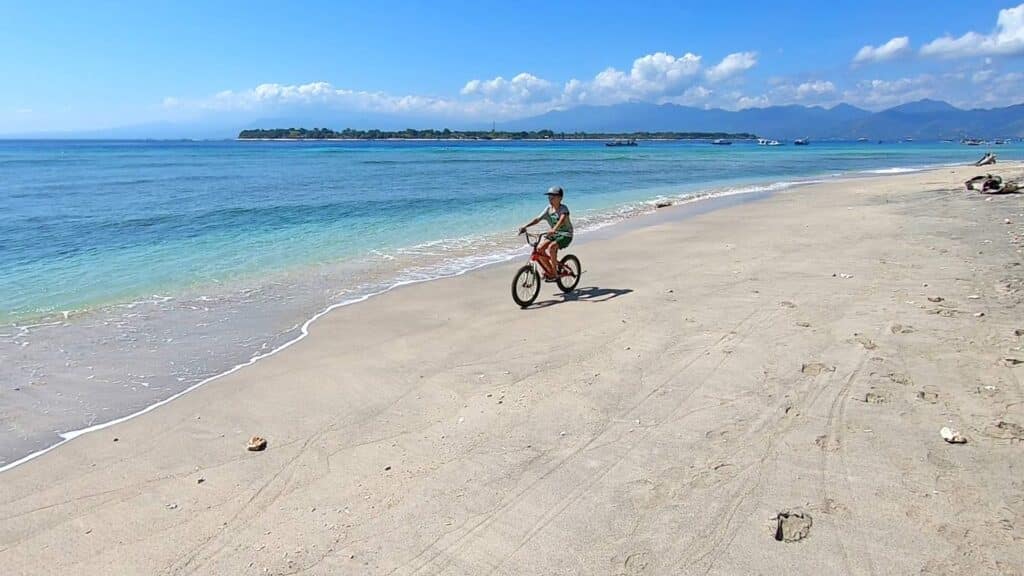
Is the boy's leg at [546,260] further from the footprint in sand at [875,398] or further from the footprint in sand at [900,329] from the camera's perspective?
the footprint in sand at [875,398]

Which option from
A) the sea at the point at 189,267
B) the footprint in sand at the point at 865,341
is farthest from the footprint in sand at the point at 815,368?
the sea at the point at 189,267

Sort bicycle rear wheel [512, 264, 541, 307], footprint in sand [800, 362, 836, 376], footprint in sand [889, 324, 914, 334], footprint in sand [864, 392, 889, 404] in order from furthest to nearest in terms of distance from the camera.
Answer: bicycle rear wheel [512, 264, 541, 307]
footprint in sand [889, 324, 914, 334]
footprint in sand [800, 362, 836, 376]
footprint in sand [864, 392, 889, 404]

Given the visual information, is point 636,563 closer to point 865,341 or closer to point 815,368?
point 815,368

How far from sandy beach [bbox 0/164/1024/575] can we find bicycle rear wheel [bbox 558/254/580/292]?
1506 mm

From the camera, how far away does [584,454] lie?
479 centimetres

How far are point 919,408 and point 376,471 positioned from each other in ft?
15.1

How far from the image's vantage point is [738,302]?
350 inches

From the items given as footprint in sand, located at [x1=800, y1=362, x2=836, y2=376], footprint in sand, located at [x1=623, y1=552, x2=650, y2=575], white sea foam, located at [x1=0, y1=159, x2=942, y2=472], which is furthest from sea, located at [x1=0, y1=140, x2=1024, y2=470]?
footprint in sand, located at [x1=800, y1=362, x2=836, y2=376]

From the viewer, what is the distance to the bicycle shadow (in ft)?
32.0

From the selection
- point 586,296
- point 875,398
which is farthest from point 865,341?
point 586,296

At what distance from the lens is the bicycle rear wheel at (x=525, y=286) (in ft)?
30.8

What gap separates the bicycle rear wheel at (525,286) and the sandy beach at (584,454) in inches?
24.3

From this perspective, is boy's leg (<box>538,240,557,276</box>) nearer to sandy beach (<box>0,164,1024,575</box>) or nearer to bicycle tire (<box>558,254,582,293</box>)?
bicycle tire (<box>558,254,582,293</box>)

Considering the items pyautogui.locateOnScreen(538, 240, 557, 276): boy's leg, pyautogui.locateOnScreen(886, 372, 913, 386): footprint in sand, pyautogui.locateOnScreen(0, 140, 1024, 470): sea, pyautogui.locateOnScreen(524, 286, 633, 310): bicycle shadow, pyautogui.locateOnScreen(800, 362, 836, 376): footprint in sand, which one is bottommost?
pyautogui.locateOnScreen(0, 140, 1024, 470): sea
